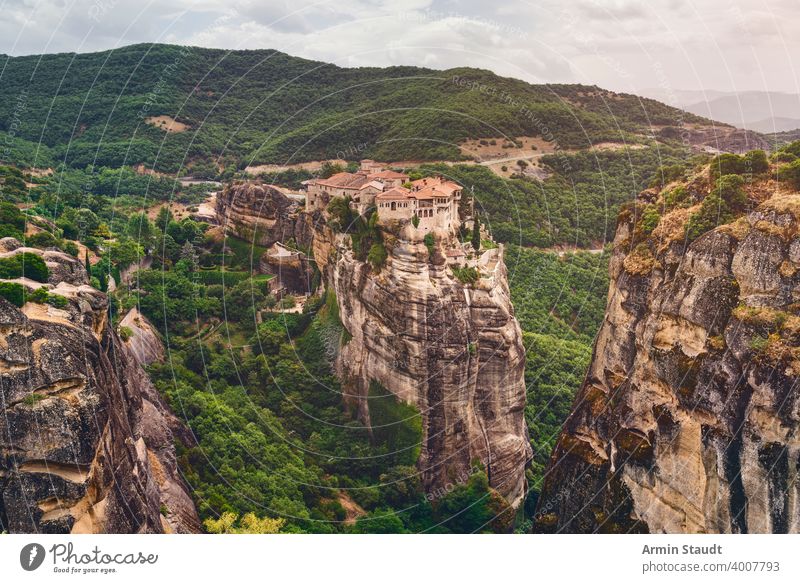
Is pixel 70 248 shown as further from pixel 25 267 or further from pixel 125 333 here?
pixel 25 267

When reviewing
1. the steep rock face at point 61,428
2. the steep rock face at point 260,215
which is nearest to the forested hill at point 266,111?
the steep rock face at point 260,215

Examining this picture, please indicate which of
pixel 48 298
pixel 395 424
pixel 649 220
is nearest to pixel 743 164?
pixel 649 220

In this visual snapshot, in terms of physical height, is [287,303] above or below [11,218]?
below

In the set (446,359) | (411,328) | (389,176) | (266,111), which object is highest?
(266,111)

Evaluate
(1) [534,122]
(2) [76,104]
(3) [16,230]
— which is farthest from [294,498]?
(2) [76,104]

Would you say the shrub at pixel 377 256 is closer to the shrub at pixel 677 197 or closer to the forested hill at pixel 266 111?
the shrub at pixel 677 197

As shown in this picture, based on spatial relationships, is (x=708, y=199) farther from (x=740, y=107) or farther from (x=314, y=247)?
(x=314, y=247)

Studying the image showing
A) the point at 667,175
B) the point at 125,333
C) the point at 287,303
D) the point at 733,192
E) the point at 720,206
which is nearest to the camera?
the point at 720,206
